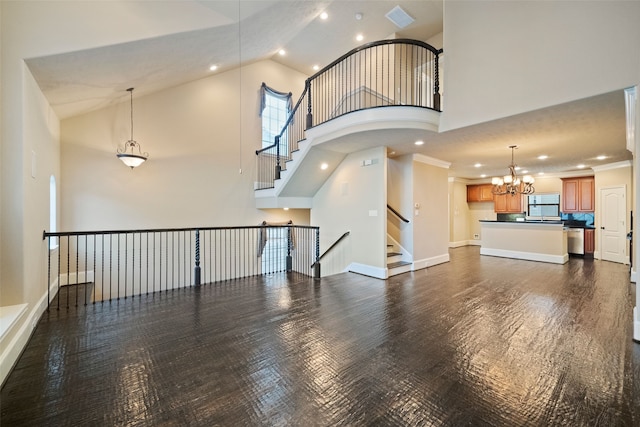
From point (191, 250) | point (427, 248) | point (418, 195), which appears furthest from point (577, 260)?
point (191, 250)

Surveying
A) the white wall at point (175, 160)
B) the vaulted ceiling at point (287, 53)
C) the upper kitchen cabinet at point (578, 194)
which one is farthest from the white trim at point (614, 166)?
the white wall at point (175, 160)

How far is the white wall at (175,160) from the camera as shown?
5246mm

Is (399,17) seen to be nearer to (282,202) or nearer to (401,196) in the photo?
(401,196)

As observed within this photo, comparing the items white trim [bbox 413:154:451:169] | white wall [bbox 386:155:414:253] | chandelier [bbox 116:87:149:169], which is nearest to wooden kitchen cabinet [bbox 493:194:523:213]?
white trim [bbox 413:154:451:169]

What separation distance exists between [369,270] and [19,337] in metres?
5.05

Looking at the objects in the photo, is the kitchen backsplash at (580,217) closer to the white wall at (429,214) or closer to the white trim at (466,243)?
the white trim at (466,243)

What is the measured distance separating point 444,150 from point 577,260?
5.83 meters

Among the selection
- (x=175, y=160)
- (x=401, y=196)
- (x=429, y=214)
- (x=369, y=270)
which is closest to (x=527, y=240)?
(x=429, y=214)

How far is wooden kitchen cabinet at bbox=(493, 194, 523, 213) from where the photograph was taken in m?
10.1

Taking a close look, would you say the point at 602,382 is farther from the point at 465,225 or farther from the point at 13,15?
the point at 465,225

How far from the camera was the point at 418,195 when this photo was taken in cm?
645

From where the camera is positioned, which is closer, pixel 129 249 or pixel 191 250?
pixel 129 249

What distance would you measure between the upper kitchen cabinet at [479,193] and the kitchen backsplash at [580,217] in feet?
7.29

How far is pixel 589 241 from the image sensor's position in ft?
27.6
